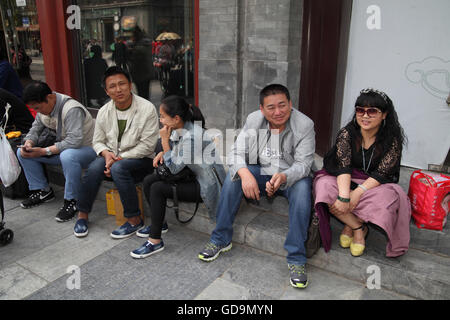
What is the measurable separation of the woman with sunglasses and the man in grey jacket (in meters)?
0.16

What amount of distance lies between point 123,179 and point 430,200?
260cm

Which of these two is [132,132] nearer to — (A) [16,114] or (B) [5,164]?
(B) [5,164]

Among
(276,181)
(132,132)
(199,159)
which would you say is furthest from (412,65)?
(132,132)

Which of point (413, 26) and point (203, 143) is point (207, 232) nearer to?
point (203, 143)

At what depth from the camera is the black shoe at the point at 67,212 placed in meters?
3.90

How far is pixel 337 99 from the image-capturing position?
4.78 meters

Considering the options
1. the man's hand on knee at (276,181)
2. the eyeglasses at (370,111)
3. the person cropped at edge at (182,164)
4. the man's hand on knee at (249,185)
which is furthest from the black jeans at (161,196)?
the eyeglasses at (370,111)

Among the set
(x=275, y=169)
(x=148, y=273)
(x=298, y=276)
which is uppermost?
(x=275, y=169)

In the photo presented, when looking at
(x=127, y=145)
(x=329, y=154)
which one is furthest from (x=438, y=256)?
(x=127, y=145)

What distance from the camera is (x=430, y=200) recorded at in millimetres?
2756

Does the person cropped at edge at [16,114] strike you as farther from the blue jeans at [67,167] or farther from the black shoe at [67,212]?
the black shoe at [67,212]

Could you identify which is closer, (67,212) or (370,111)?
(370,111)

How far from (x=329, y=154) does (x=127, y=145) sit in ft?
6.39

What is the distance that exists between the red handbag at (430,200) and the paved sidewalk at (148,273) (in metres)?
0.63
